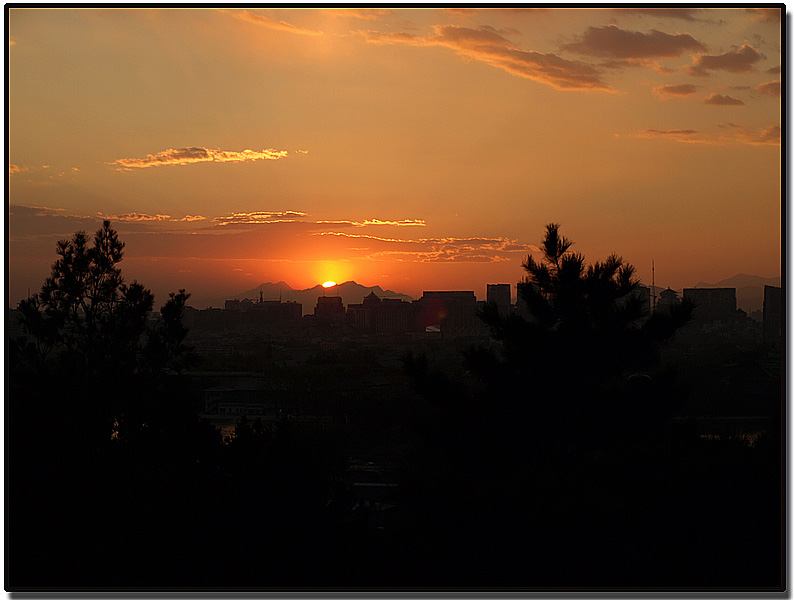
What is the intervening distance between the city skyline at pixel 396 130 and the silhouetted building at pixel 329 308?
4.44 m

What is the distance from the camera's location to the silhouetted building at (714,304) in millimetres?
5615

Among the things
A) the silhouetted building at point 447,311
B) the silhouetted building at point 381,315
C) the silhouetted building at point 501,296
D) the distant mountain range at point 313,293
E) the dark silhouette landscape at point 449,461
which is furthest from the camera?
the silhouetted building at point 381,315

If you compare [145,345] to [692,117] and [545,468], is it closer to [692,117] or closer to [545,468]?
[545,468]

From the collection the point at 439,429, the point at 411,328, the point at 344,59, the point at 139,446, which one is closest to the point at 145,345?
the point at 139,446

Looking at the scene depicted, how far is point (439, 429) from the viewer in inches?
203

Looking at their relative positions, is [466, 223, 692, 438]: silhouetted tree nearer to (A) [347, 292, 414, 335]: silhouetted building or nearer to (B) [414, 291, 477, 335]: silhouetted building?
(B) [414, 291, 477, 335]: silhouetted building

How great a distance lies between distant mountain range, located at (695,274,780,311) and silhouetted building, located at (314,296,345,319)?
21.9ft

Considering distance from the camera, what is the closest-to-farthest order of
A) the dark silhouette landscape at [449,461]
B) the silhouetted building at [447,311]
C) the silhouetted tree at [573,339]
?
the dark silhouette landscape at [449,461] → the silhouetted tree at [573,339] → the silhouetted building at [447,311]

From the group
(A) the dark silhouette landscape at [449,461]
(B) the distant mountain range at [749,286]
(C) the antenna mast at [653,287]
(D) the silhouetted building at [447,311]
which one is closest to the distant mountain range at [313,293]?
(D) the silhouetted building at [447,311]

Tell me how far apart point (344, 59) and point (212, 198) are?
263 cm

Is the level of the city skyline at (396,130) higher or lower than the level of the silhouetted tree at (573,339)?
higher

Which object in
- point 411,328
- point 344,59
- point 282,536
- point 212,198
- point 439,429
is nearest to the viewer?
point 282,536

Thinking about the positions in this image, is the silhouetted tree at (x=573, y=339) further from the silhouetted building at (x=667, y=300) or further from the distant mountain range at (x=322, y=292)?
the distant mountain range at (x=322, y=292)

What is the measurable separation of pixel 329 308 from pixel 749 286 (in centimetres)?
827
